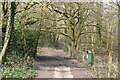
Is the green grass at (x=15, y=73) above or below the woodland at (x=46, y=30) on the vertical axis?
below

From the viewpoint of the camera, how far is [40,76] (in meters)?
7.61

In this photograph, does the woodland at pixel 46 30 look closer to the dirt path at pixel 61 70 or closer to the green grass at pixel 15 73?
the green grass at pixel 15 73

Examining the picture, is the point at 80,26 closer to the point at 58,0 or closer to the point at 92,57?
the point at 58,0

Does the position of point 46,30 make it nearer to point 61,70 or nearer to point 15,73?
point 61,70

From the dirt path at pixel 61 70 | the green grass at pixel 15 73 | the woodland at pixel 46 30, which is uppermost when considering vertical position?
the woodland at pixel 46 30

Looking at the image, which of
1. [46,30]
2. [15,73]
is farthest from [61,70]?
[46,30]

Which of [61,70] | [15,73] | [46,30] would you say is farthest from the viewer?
[46,30]

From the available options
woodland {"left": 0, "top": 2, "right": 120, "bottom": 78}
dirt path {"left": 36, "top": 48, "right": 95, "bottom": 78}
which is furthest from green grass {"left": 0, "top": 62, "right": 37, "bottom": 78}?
dirt path {"left": 36, "top": 48, "right": 95, "bottom": 78}

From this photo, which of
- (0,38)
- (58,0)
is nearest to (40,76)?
(0,38)

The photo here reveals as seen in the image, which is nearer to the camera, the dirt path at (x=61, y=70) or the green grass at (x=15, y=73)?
the green grass at (x=15, y=73)

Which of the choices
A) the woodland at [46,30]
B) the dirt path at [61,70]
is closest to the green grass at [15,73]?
the woodland at [46,30]

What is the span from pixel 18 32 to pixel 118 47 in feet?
24.9

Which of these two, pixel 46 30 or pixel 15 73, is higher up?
pixel 46 30

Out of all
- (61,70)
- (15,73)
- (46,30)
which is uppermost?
(46,30)
